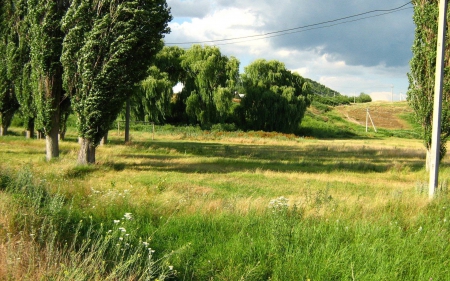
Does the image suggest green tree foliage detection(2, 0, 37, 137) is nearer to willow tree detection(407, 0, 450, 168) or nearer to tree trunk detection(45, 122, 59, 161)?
tree trunk detection(45, 122, 59, 161)

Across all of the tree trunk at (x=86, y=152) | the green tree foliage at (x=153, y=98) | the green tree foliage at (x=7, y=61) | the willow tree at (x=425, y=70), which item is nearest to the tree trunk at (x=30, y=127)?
the green tree foliage at (x=7, y=61)

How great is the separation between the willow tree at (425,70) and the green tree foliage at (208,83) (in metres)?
35.3

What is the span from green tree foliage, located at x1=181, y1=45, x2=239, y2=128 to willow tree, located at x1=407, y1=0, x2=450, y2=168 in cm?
3527

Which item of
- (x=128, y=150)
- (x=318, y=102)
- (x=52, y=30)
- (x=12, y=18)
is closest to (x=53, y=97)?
(x=52, y=30)

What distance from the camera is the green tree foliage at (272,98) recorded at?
5712 cm

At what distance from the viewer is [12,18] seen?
28.5 meters

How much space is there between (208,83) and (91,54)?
36511 millimetres

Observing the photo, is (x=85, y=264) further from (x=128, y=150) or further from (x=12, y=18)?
(x=12, y=18)

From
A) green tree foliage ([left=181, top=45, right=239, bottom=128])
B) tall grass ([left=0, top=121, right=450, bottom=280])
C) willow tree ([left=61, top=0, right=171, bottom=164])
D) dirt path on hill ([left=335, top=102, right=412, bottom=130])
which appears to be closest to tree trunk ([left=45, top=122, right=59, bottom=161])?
willow tree ([left=61, top=0, right=171, bottom=164])

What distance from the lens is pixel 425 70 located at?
16.3m

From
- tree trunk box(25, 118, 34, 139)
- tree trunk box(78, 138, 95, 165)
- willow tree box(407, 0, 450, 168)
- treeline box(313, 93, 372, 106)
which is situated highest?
treeline box(313, 93, 372, 106)

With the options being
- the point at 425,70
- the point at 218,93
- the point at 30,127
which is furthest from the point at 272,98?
the point at 425,70

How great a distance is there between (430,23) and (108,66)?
13164 mm

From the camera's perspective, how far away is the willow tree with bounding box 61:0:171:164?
16.6 m
